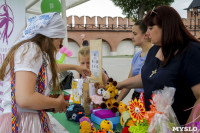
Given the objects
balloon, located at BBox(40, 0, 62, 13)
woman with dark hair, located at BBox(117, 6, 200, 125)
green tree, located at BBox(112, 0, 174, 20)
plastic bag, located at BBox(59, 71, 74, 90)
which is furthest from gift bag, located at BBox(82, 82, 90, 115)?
green tree, located at BBox(112, 0, 174, 20)

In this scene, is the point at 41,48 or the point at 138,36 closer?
the point at 41,48

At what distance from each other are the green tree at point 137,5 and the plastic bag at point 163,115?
632 inches

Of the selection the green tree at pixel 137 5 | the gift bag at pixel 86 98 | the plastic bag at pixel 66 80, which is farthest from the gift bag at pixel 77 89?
the green tree at pixel 137 5

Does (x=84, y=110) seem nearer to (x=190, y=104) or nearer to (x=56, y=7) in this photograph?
(x=190, y=104)

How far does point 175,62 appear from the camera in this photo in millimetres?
981

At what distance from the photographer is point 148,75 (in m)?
1.10

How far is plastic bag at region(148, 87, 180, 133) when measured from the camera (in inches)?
30.3

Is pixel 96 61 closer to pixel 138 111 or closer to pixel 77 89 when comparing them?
pixel 77 89

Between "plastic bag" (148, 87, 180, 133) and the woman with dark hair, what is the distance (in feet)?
0.61

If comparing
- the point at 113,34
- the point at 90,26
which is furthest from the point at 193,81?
the point at 113,34

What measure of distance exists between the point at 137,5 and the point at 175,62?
1648 centimetres

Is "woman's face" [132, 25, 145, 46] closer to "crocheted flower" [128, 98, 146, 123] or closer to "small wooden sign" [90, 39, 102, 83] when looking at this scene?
"small wooden sign" [90, 39, 102, 83]

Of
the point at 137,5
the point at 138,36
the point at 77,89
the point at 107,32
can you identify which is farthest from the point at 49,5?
the point at 107,32

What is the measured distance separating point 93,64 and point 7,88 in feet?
2.74
